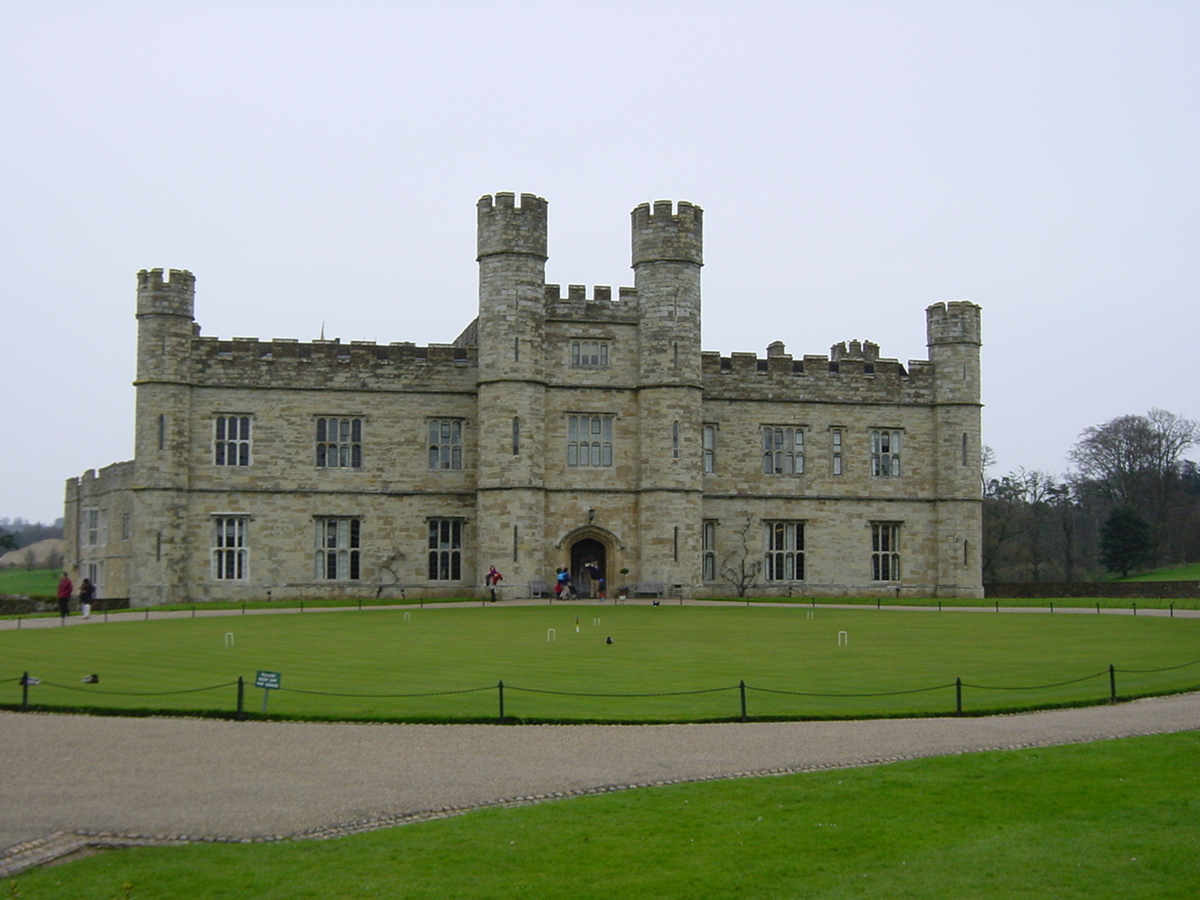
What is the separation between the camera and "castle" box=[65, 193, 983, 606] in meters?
41.6

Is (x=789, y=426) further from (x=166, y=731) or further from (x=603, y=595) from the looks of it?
(x=166, y=731)

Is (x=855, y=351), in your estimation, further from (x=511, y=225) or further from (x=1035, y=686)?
(x=1035, y=686)

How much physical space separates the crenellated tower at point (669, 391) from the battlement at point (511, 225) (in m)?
3.54

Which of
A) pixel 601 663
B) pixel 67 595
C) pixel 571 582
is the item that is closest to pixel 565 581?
pixel 571 582

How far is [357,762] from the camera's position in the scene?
47.0 ft

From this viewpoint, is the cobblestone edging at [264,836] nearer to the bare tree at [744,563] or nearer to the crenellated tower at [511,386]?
the crenellated tower at [511,386]

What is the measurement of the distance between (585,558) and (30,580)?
170 ft

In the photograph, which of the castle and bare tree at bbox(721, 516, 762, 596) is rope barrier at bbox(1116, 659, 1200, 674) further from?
bare tree at bbox(721, 516, 762, 596)

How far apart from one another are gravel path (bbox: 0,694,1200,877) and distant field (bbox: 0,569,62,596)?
57.4 m

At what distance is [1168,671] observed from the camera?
2194 cm

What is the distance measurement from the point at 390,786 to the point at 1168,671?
48.7ft

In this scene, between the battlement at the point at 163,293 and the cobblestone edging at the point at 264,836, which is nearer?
the cobblestone edging at the point at 264,836

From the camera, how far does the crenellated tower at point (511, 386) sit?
Answer: 41.4 meters

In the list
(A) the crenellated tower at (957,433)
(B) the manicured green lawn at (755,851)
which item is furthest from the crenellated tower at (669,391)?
(B) the manicured green lawn at (755,851)
